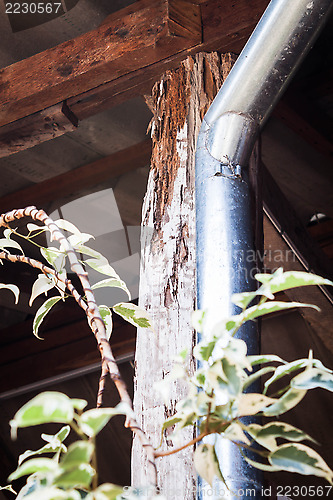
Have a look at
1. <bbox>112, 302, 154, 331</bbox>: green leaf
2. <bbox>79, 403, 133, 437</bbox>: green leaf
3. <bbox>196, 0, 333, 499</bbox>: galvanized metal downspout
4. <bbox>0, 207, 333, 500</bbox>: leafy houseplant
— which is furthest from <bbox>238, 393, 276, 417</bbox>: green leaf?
<bbox>196, 0, 333, 499</bbox>: galvanized metal downspout

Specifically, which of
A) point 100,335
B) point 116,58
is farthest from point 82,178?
point 100,335

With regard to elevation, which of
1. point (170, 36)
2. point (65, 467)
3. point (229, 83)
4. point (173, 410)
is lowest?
point (65, 467)

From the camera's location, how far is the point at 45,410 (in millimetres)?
354

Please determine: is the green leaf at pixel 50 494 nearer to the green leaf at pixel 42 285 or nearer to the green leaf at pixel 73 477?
the green leaf at pixel 73 477

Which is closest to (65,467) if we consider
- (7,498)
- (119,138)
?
(119,138)

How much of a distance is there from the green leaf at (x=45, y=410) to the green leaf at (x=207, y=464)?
0.47 feet

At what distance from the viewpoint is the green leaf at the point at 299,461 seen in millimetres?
414

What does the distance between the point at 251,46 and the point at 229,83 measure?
0.08 m

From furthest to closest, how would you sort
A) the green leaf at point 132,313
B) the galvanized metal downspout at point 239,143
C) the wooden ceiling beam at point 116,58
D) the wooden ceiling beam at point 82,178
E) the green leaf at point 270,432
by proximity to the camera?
1. the wooden ceiling beam at point 82,178
2. the wooden ceiling beam at point 116,58
3. the galvanized metal downspout at point 239,143
4. the green leaf at point 132,313
5. the green leaf at point 270,432

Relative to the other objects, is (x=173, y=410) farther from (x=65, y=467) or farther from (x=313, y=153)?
(x=313, y=153)

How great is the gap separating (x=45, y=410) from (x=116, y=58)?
139 cm

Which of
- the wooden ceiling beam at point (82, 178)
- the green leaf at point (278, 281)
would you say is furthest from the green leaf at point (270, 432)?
the wooden ceiling beam at point (82, 178)

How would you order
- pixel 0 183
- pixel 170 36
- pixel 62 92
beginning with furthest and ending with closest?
pixel 0 183, pixel 62 92, pixel 170 36

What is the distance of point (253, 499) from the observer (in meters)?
0.74
